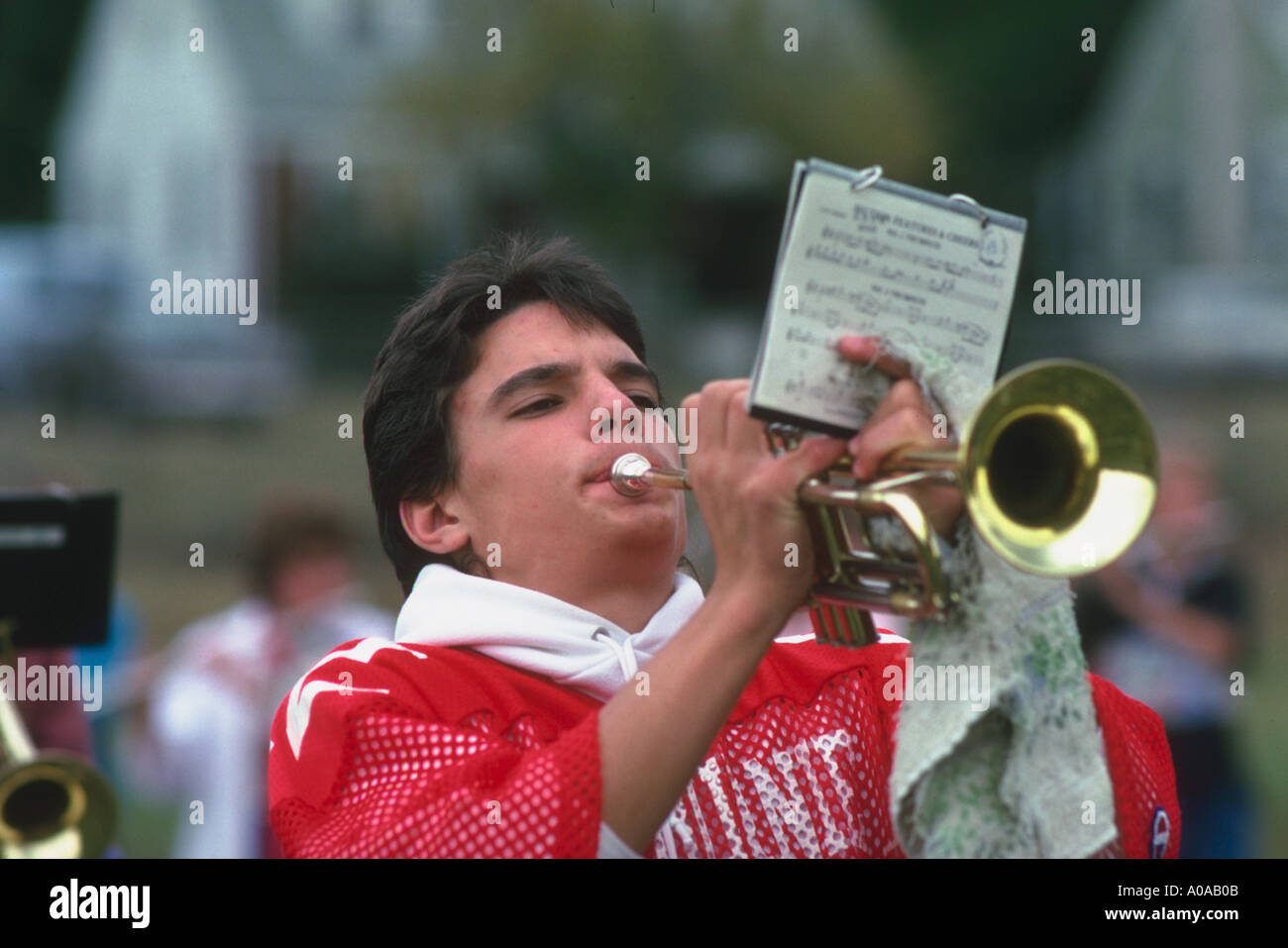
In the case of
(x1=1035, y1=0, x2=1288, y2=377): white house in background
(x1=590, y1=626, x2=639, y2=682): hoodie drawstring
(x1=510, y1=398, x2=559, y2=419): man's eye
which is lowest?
(x1=590, y1=626, x2=639, y2=682): hoodie drawstring

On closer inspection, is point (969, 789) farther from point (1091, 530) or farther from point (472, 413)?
point (472, 413)

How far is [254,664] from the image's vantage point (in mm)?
6188

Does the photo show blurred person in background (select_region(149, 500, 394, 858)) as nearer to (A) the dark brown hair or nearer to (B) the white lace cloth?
(A) the dark brown hair

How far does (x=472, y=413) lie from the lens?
270 centimetres

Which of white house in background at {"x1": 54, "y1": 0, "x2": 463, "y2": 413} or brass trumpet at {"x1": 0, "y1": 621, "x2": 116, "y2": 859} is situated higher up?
white house in background at {"x1": 54, "y1": 0, "x2": 463, "y2": 413}

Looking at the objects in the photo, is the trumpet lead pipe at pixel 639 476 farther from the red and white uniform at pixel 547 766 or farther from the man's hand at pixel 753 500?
the man's hand at pixel 753 500

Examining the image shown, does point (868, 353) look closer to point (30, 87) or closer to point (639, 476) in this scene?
point (639, 476)

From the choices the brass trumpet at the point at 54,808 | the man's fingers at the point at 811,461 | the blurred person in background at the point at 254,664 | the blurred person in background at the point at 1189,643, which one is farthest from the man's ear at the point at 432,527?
the blurred person in background at the point at 1189,643

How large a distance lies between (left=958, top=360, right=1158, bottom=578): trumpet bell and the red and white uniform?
1.03 feet

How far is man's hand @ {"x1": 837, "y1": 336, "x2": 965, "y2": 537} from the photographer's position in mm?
2066

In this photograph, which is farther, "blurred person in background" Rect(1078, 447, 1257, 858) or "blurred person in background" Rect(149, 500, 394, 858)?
"blurred person in background" Rect(1078, 447, 1257, 858)

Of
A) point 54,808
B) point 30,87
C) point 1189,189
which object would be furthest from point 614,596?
point 30,87

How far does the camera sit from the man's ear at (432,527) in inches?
107

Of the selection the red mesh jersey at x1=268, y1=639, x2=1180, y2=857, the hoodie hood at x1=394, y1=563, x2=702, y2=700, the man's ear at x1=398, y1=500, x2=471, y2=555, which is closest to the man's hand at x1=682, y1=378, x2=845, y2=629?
the red mesh jersey at x1=268, y1=639, x2=1180, y2=857
